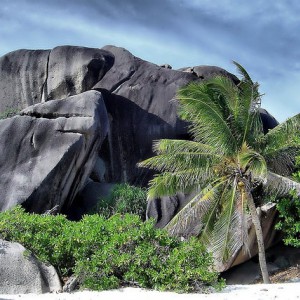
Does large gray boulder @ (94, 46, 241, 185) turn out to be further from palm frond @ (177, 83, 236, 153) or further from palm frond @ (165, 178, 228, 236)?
palm frond @ (177, 83, 236, 153)

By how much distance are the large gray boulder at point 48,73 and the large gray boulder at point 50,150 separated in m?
3.51

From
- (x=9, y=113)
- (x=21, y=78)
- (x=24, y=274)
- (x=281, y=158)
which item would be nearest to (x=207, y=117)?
(x=281, y=158)

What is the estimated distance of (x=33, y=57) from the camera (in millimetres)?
24812

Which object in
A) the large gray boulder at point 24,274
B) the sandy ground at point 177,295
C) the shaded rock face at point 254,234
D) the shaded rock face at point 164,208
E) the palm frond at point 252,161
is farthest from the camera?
the shaded rock face at point 164,208

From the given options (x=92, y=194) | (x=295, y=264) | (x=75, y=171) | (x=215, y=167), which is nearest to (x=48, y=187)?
(x=75, y=171)

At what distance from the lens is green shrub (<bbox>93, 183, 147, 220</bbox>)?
20.8 m

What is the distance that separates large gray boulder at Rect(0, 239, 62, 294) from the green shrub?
10383mm

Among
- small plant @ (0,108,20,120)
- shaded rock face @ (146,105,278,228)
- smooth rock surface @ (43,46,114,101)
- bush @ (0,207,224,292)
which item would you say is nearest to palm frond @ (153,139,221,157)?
shaded rock face @ (146,105,278,228)

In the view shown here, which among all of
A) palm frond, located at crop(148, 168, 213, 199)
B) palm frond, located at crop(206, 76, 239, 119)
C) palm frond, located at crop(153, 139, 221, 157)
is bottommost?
palm frond, located at crop(148, 168, 213, 199)

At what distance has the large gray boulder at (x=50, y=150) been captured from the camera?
63.3 ft

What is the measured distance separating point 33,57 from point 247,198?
12.9 meters

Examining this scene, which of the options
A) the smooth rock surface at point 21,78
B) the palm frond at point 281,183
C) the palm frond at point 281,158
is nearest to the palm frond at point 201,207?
the palm frond at point 281,183

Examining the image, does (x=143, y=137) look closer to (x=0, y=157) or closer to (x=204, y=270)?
(x=0, y=157)

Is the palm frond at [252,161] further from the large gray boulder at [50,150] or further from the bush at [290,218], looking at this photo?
the large gray boulder at [50,150]
